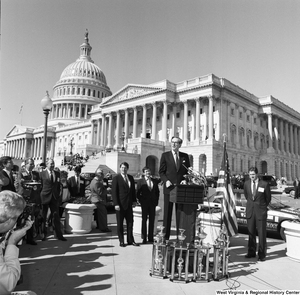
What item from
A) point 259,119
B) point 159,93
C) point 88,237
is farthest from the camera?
point 259,119

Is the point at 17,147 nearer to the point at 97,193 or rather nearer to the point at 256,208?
the point at 97,193

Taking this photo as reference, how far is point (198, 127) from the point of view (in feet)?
191

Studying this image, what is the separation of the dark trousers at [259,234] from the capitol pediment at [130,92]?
182ft

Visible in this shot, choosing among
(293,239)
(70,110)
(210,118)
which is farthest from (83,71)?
(293,239)

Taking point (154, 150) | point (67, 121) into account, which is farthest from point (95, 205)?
point (67, 121)

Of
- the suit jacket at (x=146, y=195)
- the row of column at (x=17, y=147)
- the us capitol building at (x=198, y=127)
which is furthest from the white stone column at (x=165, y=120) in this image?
the row of column at (x=17, y=147)

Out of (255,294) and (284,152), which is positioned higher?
(284,152)

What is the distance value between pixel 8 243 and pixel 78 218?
284 inches

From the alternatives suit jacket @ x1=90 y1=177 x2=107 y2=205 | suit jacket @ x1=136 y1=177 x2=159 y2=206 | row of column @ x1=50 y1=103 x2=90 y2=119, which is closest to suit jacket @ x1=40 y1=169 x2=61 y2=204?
suit jacket @ x1=90 y1=177 x2=107 y2=205

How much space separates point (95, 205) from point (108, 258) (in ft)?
12.2

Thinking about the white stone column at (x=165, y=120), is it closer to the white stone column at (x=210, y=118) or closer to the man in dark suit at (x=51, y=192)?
the white stone column at (x=210, y=118)

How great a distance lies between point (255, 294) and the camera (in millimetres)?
4652

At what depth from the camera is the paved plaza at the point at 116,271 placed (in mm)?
5082

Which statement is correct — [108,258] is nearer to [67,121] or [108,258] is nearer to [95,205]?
[95,205]
